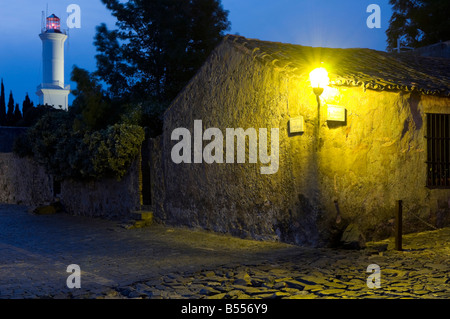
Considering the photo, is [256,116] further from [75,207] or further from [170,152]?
[75,207]

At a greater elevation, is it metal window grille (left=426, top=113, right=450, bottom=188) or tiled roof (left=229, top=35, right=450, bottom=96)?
tiled roof (left=229, top=35, right=450, bottom=96)

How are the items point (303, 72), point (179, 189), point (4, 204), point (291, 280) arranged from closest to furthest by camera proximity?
point (291, 280)
point (303, 72)
point (179, 189)
point (4, 204)

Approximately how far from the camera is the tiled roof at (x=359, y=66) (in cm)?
924

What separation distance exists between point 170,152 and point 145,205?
2165 millimetres

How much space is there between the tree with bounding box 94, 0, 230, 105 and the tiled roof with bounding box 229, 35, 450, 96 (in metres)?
12.3

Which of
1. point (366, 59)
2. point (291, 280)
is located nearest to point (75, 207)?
point (366, 59)

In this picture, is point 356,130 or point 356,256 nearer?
point 356,256

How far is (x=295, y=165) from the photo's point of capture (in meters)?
9.20

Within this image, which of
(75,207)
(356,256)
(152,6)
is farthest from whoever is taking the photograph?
(152,6)

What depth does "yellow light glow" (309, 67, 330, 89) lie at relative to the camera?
8.54 metres

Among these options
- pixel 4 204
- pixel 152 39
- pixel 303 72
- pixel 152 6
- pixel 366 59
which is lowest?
pixel 4 204

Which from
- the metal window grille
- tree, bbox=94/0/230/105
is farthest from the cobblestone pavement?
tree, bbox=94/0/230/105

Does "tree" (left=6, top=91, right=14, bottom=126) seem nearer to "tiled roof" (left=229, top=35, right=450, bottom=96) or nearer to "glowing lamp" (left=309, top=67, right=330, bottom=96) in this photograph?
"tiled roof" (left=229, top=35, right=450, bottom=96)

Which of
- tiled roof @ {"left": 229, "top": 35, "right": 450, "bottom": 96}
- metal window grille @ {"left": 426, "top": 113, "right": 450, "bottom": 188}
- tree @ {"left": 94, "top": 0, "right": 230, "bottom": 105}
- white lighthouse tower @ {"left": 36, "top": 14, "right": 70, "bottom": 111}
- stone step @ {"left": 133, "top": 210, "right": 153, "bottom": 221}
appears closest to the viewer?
tiled roof @ {"left": 229, "top": 35, "right": 450, "bottom": 96}
